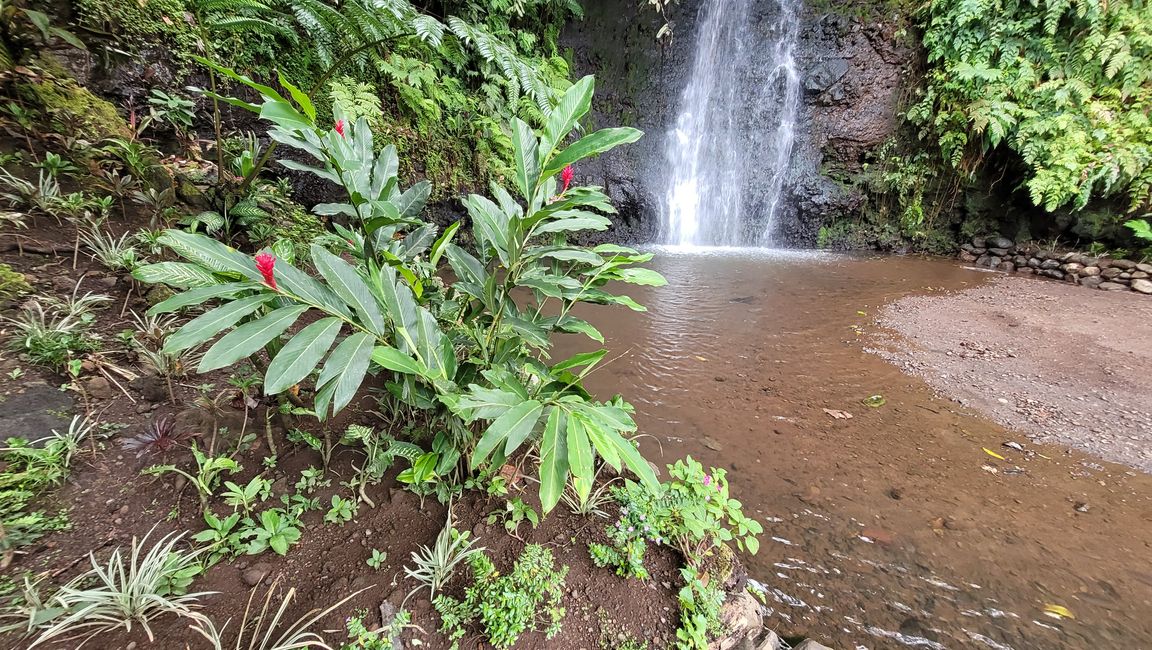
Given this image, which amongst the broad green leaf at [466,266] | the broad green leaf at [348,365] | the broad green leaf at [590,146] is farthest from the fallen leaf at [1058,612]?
the broad green leaf at [348,365]

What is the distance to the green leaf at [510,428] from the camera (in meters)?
0.88

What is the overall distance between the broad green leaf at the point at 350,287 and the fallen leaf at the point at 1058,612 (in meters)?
2.66

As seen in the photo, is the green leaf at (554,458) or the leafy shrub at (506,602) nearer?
the green leaf at (554,458)

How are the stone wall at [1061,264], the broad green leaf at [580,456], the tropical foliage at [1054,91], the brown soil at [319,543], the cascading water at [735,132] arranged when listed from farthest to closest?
Result: 1. the cascading water at [735,132]
2. the tropical foliage at [1054,91]
3. the stone wall at [1061,264]
4. the brown soil at [319,543]
5. the broad green leaf at [580,456]

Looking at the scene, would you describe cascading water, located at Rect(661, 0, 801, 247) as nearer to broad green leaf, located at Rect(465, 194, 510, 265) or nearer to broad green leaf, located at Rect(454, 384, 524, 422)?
broad green leaf, located at Rect(465, 194, 510, 265)

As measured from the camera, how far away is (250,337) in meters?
0.89

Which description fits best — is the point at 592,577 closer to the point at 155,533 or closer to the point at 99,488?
the point at 155,533

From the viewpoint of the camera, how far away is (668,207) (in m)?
Result: 8.40

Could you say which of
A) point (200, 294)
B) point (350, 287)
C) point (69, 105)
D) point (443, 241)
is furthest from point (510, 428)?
point (69, 105)

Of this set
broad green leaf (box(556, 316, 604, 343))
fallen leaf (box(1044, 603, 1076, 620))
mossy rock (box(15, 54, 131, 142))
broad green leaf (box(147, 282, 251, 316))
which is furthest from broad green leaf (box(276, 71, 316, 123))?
fallen leaf (box(1044, 603, 1076, 620))

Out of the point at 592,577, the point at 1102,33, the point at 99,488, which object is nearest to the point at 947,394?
the point at 592,577

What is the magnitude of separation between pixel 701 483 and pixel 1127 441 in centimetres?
319

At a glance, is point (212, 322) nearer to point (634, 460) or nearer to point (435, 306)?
point (435, 306)

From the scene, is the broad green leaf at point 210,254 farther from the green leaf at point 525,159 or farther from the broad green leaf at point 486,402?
the green leaf at point 525,159
